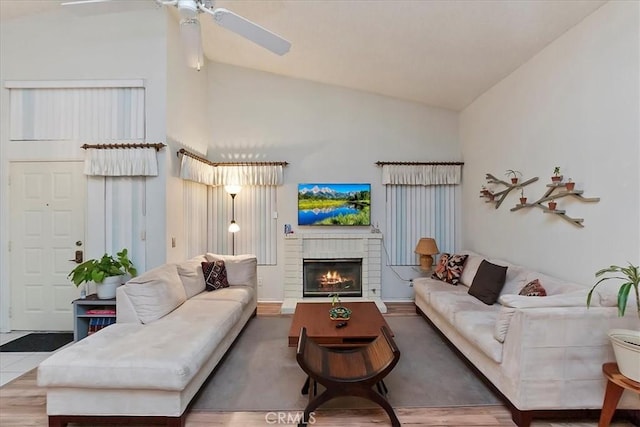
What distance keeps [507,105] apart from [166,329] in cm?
433

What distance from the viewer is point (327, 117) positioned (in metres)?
5.40

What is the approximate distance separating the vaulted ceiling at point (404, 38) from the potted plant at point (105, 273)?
8.34 feet

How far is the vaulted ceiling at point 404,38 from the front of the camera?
288 cm

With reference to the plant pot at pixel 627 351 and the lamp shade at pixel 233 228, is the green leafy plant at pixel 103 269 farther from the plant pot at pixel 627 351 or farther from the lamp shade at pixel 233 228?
the plant pot at pixel 627 351

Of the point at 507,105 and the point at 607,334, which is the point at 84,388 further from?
the point at 507,105

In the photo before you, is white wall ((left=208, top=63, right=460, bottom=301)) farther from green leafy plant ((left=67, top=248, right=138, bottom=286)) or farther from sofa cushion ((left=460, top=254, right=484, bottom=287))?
→ green leafy plant ((left=67, top=248, right=138, bottom=286))

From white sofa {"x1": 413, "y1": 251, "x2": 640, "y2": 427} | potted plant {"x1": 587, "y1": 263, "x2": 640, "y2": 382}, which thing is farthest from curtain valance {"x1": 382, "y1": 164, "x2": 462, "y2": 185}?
A: potted plant {"x1": 587, "y1": 263, "x2": 640, "y2": 382}

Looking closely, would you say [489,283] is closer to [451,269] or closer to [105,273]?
[451,269]

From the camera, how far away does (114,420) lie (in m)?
2.23

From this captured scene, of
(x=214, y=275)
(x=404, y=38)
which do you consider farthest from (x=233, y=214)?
(x=404, y=38)

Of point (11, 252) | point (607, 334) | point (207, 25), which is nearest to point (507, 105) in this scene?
point (607, 334)

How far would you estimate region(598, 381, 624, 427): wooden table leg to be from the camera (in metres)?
2.04

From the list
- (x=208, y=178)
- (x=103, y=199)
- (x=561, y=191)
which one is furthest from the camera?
(x=208, y=178)

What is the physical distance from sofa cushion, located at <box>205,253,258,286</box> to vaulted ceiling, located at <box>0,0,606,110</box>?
282 cm
